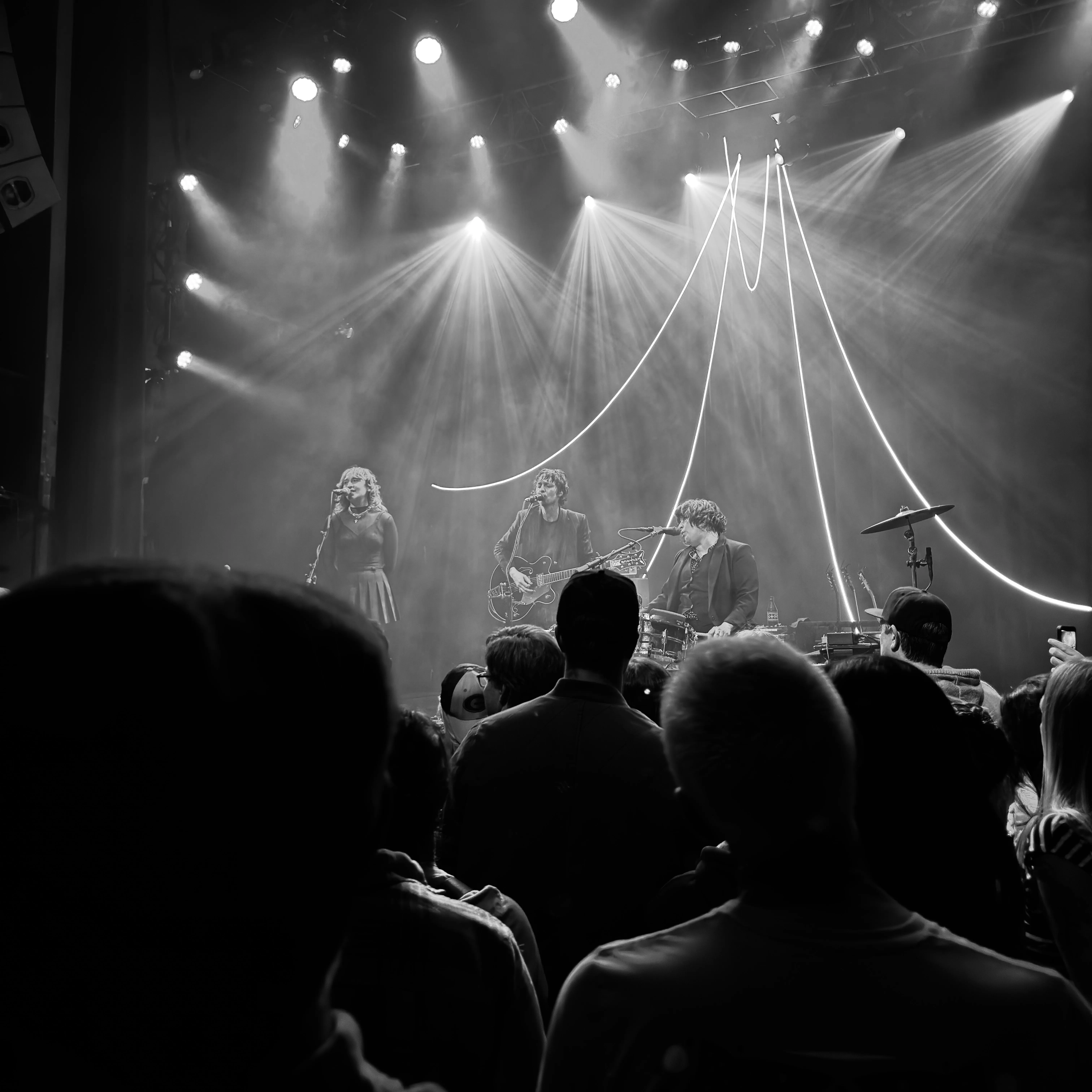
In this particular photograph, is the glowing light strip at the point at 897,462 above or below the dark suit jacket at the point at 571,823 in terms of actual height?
above

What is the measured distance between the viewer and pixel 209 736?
460 mm

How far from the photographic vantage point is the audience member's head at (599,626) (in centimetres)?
226

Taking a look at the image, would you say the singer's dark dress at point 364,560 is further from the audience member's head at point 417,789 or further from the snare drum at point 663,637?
the audience member's head at point 417,789

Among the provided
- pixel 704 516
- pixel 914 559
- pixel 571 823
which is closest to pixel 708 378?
pixel 704 516

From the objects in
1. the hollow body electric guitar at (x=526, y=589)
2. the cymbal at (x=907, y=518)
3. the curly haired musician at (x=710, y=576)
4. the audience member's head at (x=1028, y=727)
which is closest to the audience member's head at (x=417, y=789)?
the audience member's head at (x=1028, y=727)

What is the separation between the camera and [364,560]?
1002cm

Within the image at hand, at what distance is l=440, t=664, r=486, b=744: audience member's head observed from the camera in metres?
3.12

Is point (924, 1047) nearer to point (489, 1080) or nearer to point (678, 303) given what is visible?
point (489, 1080)

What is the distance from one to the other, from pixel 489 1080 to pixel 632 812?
33.8 inches

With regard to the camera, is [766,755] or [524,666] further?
[524,666]

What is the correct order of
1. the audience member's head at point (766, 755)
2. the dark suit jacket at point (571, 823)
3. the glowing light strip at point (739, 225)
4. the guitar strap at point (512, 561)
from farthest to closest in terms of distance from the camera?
the glowing light strip at point (739, 225) → the guitar strap at point (512, 561) → the dark suit jacket at point (571, 823) → the audience member's head at point (766, 755)

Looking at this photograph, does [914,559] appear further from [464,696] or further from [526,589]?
[464,696]

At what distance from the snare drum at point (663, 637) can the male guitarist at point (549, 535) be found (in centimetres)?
216

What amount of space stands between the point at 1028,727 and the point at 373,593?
26.4ft
